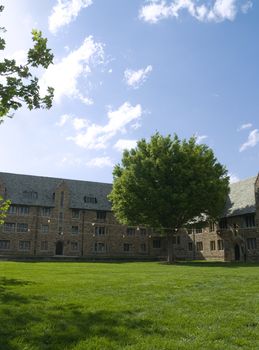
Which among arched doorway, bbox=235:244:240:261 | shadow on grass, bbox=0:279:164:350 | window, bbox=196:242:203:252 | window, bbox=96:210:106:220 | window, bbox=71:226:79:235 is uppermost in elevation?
window, bbox=96:210:106:220

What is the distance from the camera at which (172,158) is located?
4319 centimetres

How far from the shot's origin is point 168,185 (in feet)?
138

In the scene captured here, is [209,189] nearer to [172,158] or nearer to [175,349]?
[172,158]

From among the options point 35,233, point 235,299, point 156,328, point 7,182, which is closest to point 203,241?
point 35,233

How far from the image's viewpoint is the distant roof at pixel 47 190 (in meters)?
61.1

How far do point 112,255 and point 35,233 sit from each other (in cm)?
1403

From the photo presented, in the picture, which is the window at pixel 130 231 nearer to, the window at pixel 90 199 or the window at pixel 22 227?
the window at pixel 90 199

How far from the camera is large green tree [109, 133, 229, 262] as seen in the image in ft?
136

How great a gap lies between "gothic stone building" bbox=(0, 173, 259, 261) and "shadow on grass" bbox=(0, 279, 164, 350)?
151 feet

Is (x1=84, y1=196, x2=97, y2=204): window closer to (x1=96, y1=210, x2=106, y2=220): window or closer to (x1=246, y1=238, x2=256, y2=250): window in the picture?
(x1=96, y1=210, x2=106, y2=220): window

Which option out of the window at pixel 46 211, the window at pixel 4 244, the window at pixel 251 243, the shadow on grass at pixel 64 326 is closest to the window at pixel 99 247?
the window at pixel 46 211

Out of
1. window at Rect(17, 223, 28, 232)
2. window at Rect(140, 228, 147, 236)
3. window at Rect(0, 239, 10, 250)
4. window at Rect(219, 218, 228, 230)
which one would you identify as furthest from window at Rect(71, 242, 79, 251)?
window at Rect(219, 218, 228, 230)

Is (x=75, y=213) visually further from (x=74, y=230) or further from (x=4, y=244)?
(x=4, y=244)

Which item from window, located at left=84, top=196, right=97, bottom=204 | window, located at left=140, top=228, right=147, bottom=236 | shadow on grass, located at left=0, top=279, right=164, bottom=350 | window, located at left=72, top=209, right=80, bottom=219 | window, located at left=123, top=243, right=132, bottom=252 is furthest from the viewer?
window, located at left=140, top=228, right=147, bottom=236
